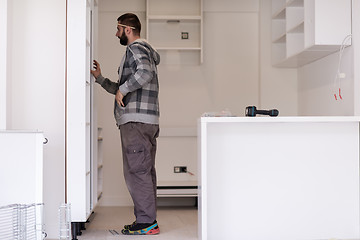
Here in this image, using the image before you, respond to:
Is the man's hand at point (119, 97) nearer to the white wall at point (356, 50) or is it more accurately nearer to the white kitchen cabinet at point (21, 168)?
the white kitchen cabinet at point (21, 168)

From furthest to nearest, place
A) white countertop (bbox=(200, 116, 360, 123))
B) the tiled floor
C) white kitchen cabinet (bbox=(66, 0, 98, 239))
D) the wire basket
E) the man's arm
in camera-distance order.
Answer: the man's arm
the tiled floor
white kitchen cabinet (bbox=(66, 0, 98, 239))
white countertop (bbox=(200, 116, 360, 123))
the wire basket

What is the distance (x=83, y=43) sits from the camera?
139 inches

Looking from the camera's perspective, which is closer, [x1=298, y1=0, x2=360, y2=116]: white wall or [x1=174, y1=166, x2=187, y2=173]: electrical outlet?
[x1=298, y1=0, x2=360, y2=116]: white wall

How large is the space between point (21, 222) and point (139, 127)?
4.68 feet

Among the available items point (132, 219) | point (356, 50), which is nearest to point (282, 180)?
point (356, 50)

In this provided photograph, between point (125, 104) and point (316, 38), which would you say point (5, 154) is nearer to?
point (125, 104)

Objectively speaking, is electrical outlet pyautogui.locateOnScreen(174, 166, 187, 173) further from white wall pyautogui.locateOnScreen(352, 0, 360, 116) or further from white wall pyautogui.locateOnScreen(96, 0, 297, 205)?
white wall pyautogui.locateOnScreen(352, 0, 360, 116)

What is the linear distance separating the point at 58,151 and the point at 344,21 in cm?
229

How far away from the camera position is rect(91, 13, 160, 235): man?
3859 mm

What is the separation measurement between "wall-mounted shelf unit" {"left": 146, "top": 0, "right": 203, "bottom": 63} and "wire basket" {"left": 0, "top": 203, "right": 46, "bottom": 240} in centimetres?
318

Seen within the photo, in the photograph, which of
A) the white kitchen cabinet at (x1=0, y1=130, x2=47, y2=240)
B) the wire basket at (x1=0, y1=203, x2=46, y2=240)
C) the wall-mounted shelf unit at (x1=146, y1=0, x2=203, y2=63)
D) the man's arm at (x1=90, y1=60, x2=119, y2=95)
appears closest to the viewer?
the wire basket at (x1=0, y1=203, x2=46, y2=240)

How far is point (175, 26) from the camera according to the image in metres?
5.70

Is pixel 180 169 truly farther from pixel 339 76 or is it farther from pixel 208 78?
pixel 339 76

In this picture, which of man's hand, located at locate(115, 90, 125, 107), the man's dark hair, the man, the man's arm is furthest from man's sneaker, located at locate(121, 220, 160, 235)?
the man's dark hair
